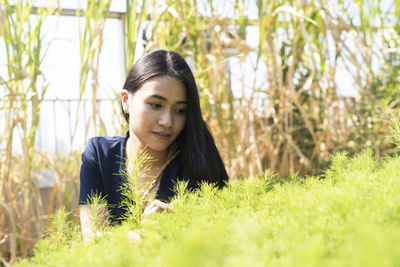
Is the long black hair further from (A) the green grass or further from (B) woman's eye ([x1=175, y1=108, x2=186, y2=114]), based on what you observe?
(A) the green grass

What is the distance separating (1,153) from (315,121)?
1994 mm

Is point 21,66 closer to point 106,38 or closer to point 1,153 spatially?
point 106,38

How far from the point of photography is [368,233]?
0.71 ft

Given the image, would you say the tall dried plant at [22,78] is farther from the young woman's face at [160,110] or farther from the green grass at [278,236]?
the green grass at [278,236]

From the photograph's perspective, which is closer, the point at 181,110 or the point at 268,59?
the point at 181,110

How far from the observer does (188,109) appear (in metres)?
1.33

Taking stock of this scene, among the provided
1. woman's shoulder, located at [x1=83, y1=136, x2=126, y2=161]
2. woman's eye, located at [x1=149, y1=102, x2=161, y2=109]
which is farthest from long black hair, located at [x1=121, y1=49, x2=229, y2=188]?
woman's shoulder, located at [x1=83, y1=136, x2=126, y2=161]

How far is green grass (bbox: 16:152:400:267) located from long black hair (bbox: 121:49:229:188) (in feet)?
2.79

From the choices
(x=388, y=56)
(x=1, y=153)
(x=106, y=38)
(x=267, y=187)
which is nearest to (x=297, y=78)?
(x=388, y=56)

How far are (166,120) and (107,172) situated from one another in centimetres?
42

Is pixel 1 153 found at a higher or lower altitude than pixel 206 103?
lower

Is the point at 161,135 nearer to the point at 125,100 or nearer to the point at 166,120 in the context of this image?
the point at 166,120

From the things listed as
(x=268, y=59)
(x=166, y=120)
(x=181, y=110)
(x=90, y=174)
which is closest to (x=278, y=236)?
(x=166, y=120)

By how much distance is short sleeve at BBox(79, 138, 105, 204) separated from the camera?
142cm
